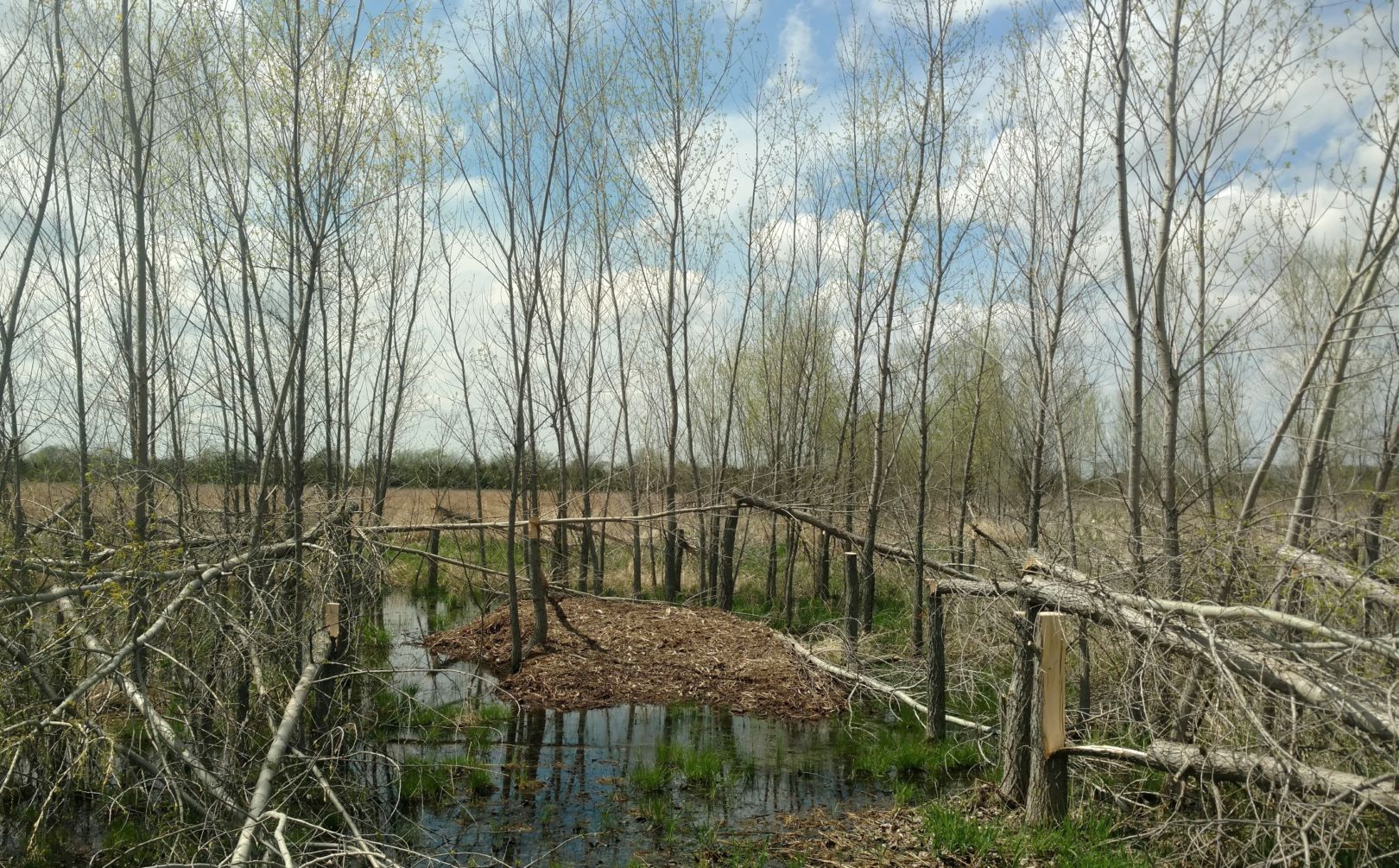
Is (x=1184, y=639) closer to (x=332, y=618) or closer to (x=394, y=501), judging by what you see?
(x=332, y=618)

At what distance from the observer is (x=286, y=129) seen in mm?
6332

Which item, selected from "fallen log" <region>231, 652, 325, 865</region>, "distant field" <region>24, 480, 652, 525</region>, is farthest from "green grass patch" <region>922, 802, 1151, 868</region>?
"distant field" <region>24, 480, 652, 525</region>

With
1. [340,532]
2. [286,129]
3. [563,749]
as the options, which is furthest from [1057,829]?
[286,129]

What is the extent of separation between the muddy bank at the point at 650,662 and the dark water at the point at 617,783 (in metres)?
0.36

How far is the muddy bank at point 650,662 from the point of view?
9.39 meters

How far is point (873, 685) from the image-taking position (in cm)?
904

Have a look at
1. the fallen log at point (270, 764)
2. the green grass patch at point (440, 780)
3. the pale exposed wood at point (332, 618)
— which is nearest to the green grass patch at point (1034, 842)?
the green grass patch at point (440, 780)

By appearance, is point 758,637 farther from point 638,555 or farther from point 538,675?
point 638,555

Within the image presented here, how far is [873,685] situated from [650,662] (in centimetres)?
270

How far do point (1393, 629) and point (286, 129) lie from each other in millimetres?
7335

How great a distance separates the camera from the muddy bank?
9391 mm

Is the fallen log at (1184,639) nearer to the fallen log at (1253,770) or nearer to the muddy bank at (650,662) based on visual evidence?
the fallen log at (1253,770)

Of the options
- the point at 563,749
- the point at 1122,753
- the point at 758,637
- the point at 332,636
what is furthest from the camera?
the point at 758,637

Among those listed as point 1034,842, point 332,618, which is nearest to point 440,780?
point 332,618
